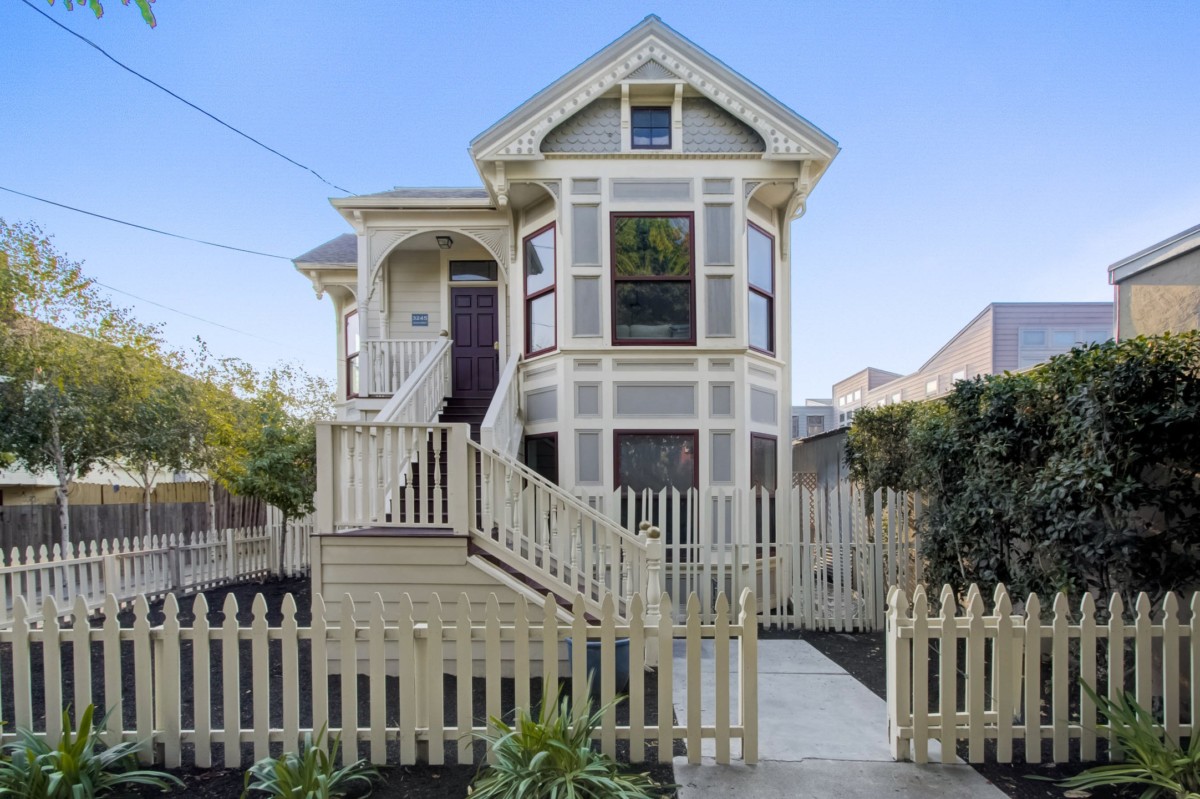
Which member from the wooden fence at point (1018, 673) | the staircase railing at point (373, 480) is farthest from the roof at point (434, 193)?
the wooden fence at point (1018, 673)

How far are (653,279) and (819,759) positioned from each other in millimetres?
6377

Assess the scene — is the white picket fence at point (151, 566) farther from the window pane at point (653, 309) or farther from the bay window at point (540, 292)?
the window pane at point (653, 309)

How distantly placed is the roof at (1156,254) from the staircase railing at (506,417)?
6.26 metres

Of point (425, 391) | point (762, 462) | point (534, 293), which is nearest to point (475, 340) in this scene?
point (534, 293)

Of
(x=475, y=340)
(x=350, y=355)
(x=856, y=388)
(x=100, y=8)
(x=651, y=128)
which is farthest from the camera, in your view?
(x=856, y=388)

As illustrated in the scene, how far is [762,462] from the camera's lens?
30.0 feet

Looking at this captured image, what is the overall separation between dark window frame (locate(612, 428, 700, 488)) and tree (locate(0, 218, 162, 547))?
9664 mm

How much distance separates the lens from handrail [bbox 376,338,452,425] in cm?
719

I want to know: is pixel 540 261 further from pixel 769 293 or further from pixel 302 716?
pixel 302 716

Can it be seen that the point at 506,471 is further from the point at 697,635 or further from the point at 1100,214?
the point at 1100,214

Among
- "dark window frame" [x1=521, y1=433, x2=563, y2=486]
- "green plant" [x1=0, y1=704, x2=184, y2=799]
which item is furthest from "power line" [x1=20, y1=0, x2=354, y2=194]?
"green plant" [x1=0, y1=704, x2=184, y2=799]

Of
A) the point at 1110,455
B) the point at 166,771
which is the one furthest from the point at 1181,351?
the point at 166,771

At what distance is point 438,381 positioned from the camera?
9.39 metres

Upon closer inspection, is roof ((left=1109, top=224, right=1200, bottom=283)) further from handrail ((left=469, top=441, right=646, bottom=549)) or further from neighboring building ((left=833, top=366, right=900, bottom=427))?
neighboring building ((left=833, top=366, right=900, bottom=427))
